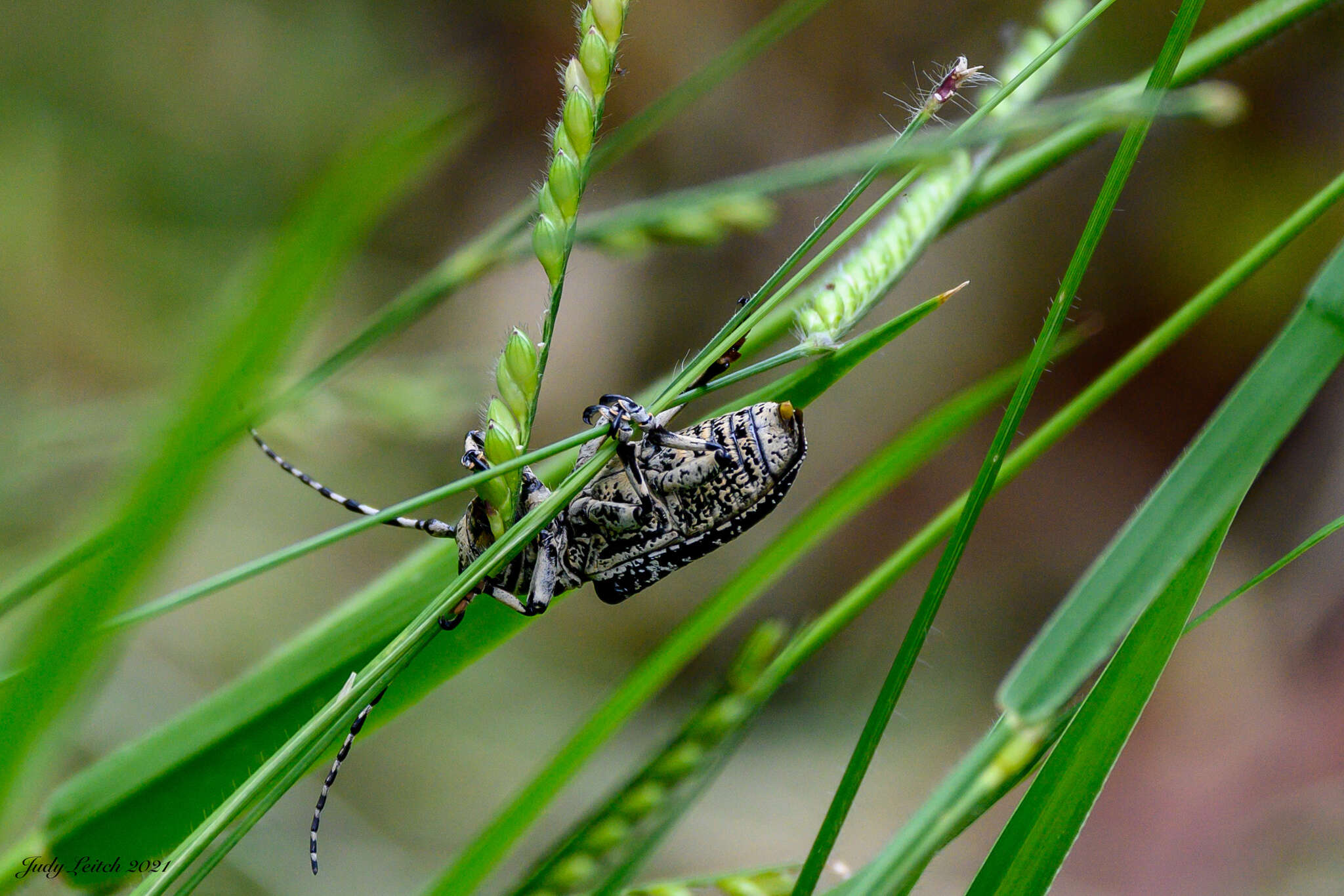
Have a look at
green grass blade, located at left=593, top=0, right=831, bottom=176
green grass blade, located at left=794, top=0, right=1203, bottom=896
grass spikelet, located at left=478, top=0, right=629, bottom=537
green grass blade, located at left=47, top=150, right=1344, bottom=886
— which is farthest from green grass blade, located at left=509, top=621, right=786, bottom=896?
green grass blade, located at left=593, top=0, right=831, bottom=176

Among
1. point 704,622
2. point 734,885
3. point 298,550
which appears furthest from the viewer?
point 704,622

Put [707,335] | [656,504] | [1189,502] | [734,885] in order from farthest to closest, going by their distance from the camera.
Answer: [707,335]
[656,504]
[734,885]
[1189,502]

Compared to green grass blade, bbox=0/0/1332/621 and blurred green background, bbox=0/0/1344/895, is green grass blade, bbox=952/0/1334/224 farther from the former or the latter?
blurred green background, bbox=0/0/1344/895

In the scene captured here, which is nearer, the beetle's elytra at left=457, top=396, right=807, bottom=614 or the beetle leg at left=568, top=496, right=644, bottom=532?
the beetle's elytra at left=457, top=396, right=807, bottom=614

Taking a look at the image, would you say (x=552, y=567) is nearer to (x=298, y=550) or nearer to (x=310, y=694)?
(x=310, y=694)

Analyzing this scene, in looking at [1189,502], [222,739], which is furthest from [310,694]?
[1189,502]

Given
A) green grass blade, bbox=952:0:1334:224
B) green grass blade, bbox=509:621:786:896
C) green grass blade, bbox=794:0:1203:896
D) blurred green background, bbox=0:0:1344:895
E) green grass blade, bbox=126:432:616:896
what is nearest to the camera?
green grass blade, bbox=126:432:616:896

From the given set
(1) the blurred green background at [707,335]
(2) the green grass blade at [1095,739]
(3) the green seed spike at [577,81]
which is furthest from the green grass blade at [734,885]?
(1) the blurred green background at [707,335]
